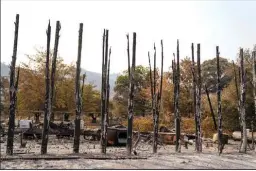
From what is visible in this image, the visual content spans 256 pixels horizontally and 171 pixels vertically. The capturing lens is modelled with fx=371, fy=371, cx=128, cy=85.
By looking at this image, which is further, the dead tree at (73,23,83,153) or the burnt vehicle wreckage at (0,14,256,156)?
the dead tree at (73,23,83,153)

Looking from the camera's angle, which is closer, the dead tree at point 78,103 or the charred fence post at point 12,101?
the charred fence post at point 12,101

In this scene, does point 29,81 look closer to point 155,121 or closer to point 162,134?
point 162,134

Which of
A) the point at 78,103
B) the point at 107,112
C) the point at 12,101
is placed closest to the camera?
the point at 12,101

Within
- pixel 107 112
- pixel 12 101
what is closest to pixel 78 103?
pixel 107 112

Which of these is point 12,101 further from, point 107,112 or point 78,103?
point 107,112

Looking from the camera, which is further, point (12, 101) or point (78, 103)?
point (78, 103)

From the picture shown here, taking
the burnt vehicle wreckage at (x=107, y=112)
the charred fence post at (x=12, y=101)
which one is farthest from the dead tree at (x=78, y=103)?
the charred fence post at (x=12, y=101)

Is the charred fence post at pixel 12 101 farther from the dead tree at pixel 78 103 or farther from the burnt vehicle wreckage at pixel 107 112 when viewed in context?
the dead tree at pixel 78 103

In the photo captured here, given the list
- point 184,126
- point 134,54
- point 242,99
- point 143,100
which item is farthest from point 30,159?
point 143,100

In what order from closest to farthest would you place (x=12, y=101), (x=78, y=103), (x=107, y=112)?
(x=12, y=101), (x=78, y=103), (x=107, y=112)

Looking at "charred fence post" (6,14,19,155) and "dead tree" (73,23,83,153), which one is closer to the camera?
"charred fence post" (6,14,19,155)

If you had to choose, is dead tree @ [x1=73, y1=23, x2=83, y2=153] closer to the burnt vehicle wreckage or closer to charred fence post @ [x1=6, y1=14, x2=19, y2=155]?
the burnt vehicle wreckage

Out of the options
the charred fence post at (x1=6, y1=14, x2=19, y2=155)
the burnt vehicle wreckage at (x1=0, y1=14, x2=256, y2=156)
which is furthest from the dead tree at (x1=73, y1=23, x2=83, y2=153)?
the charred fence post at (x1=6, y1=14, x2=19, y2=155)

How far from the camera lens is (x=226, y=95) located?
37.5 metres
